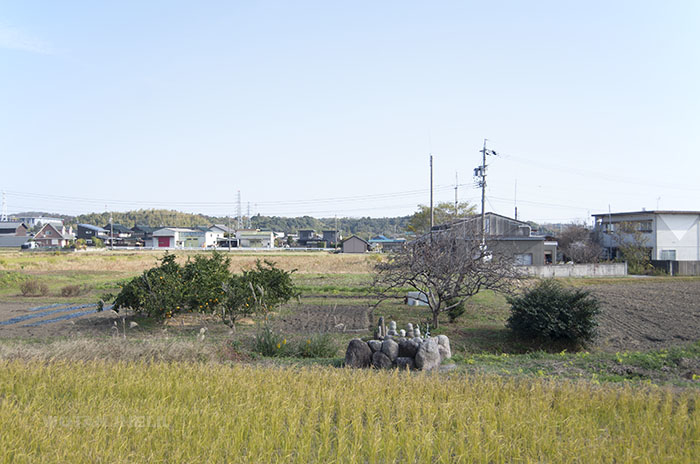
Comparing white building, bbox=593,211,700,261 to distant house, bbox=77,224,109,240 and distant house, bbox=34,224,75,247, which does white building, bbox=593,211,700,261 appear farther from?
distant house, bbox=77,224,109,240

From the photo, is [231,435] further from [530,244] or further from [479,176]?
[530,244]

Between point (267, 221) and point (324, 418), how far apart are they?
177 meters

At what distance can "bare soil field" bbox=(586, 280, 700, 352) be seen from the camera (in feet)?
47.8

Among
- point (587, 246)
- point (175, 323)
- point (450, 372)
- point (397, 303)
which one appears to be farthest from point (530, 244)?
point (450, 372)

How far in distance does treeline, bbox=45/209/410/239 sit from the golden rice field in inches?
6190

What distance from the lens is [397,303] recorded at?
22000mm

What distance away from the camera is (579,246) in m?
49.8

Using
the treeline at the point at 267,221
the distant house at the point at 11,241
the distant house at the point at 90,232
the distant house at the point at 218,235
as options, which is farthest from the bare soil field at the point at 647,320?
the treeline at the point at 267,221

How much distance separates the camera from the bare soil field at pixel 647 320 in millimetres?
14562

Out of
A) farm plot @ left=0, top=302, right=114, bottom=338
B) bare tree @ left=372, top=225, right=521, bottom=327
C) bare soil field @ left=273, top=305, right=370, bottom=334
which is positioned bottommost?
farm plot @ left=0, top=302, right=114, bottom=338

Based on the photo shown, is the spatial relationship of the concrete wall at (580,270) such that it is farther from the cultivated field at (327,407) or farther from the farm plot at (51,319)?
the farm plot at (51,319)

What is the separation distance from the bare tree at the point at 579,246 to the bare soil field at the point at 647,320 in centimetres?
2382

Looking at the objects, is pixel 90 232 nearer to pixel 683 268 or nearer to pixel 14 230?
pixel 14 230

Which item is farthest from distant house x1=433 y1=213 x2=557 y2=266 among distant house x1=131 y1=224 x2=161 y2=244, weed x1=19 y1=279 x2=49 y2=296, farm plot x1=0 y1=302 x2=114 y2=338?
distant house x1=131 y1=224 x2=161 y2=244
